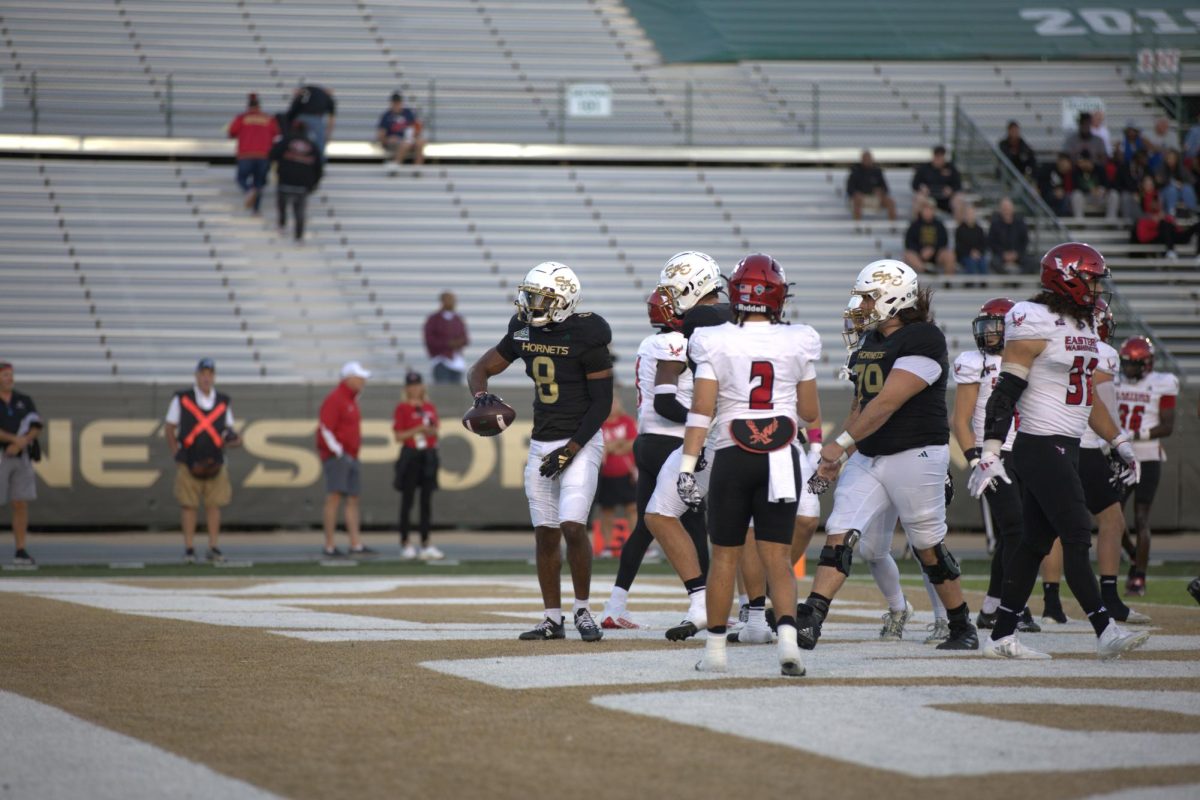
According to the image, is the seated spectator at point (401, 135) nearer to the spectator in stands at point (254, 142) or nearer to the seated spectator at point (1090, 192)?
the spectator in stands at point (254, 142)

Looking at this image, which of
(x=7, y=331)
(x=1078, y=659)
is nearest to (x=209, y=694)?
(x=1078, y=659)

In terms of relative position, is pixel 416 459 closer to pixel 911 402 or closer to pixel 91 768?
pixel 911 402

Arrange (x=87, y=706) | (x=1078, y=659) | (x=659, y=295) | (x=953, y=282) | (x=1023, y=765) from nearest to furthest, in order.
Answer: (x=1023, y=765) → (x=87, y=706) → (x=1078, y=659) → (x=659, y=295) → (x=953, y=282)

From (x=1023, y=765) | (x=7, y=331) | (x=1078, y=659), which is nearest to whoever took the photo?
(x=1023, y=765)

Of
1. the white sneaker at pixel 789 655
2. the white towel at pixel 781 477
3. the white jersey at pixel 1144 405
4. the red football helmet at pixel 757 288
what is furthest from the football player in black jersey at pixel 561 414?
the white jersey at pixel 1144 405

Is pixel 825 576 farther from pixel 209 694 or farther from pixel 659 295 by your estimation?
pixel 209 694

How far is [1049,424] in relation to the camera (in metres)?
7.89

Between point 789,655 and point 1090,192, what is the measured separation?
65.2 feet

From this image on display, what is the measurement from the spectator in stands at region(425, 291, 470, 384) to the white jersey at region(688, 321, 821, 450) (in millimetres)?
12944

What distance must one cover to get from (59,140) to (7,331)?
5.15 metres

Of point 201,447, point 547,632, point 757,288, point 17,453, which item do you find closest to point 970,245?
point 201,447

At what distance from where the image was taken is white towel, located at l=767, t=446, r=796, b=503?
7016mm

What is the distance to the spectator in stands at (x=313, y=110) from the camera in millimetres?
23062

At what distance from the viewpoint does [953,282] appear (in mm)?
23031
